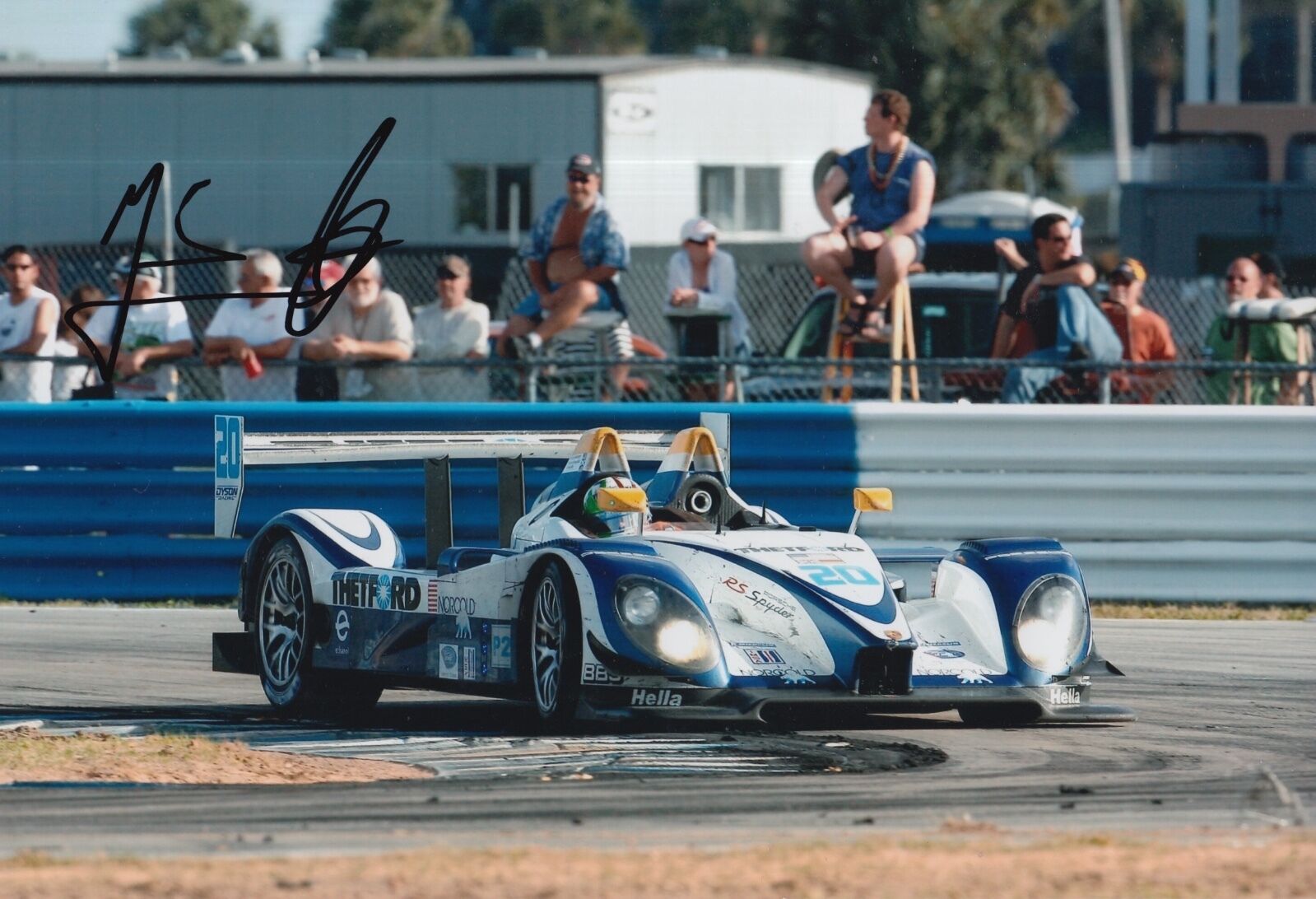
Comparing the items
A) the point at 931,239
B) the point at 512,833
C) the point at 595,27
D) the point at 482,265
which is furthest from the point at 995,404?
the point at 595,27

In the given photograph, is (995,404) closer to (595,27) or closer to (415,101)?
(415,101)

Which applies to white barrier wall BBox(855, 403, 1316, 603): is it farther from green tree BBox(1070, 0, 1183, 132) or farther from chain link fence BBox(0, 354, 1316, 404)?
green tree BBox(1070, 0, 1183, 132)

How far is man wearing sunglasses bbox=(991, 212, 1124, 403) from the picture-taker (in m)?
12.0

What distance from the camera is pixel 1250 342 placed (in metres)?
12.9

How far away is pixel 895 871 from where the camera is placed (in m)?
4.91

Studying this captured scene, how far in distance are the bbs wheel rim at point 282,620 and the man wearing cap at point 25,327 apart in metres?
4.23

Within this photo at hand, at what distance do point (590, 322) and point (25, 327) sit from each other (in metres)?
3.02

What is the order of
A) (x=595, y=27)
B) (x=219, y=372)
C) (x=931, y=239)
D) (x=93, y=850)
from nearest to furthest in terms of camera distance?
(x=93, y=850) < (x=219, y=372) < (x=931, y=239) < (x=595, y=27)

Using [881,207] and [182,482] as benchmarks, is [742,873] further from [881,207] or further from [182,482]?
[881,207]

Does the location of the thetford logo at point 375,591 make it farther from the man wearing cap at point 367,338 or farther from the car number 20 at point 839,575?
the man wearing cap at point 367,338

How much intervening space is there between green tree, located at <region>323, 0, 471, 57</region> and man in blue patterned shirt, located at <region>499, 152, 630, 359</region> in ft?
176

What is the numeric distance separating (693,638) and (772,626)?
280 millimetres
